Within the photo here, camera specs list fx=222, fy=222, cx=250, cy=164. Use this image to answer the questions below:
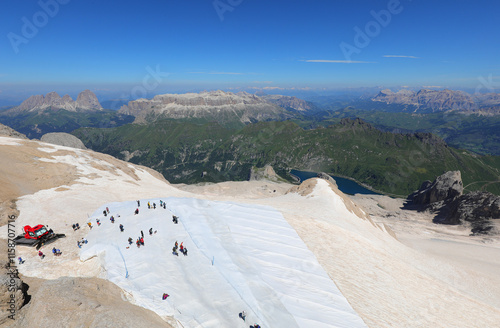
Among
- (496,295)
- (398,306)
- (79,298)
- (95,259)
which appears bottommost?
(496,295)

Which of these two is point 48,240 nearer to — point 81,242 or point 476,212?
point 81,242

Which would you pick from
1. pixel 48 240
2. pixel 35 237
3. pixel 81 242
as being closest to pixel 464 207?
pixel 81 242

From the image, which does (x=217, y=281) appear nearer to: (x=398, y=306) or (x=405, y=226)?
(x=398, y=306)

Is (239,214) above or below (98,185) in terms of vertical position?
above

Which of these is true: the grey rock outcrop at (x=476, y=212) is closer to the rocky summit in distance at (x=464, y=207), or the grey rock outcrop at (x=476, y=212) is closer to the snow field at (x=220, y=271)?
the rocky summit in distance at (x=464, y=207)

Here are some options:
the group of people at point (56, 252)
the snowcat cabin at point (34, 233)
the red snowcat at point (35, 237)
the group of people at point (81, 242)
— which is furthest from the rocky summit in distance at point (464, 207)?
the snowcat cabin at point (34, 233)

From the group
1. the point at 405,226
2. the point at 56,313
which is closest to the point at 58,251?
the point at 56,313
